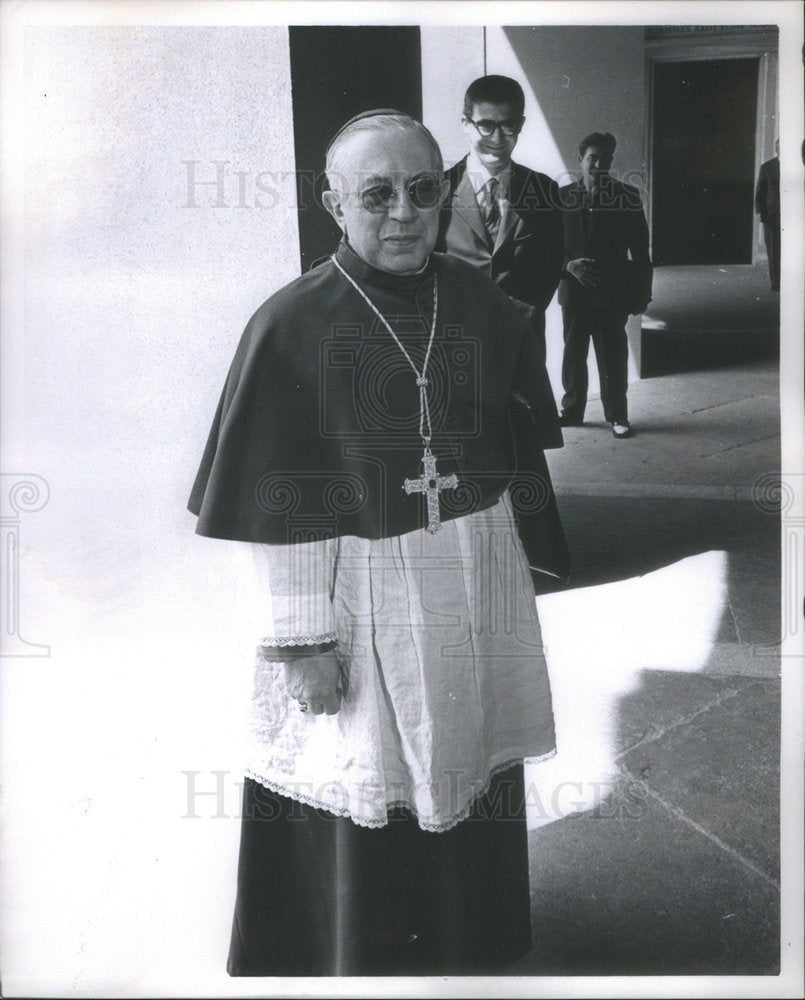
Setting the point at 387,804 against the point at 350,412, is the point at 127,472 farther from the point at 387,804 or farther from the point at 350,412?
the point at 387,804

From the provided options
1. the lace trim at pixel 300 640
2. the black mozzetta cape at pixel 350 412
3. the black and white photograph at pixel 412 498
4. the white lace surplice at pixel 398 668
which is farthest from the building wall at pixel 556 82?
the lace trim at pixel 300 640

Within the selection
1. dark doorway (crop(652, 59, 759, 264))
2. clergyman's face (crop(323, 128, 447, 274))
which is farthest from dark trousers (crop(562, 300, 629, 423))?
clergyman's face (crop(323, 128, 447, 274))

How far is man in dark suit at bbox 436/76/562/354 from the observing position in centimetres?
229

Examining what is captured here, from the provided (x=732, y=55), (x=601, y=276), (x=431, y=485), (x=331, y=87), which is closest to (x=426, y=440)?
(x=431, y=485)

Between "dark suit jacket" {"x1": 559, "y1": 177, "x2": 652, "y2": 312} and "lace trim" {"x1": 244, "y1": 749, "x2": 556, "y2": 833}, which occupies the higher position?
"dark suit jacket" {"x1": 559, "y1": 177, "x2": 652, "y2": 312}

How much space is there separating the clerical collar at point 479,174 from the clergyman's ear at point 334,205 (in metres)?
0.32

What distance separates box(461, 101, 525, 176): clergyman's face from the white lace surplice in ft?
2.44

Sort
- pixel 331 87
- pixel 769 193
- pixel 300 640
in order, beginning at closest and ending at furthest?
pixel 300 640 → pixel 331 87 → pixel 769 193

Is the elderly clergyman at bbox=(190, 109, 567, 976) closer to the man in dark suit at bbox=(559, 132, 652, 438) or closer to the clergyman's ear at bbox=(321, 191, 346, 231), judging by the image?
the clergyman's ear at bbox=(321, 191, 346, 231)

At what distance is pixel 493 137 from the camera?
2303 millimetres

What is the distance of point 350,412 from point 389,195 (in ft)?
1.43

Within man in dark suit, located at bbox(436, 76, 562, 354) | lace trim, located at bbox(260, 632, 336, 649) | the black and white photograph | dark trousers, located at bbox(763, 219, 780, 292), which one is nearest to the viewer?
lace trim, located at bbox(260, 632, 336, 649)

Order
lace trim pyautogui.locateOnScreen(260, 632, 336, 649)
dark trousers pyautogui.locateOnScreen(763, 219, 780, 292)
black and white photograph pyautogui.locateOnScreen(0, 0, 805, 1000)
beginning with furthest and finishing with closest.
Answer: dark trousers pyautogui.locateOnScreen(763, 219, 780, 292) → black and white photograph pyautogui.locateOnScreen(0, 0, 805, 1000) → lace trim pyautogui.locateOnScreen(260, 632, 336, 649)

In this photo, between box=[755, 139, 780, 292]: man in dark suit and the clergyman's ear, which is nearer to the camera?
Result: the clergyman's ear
